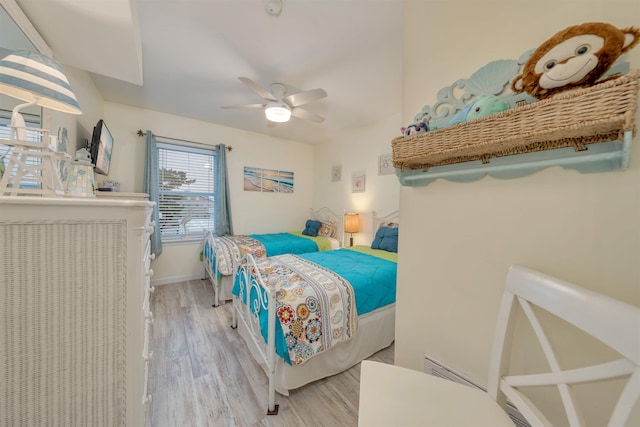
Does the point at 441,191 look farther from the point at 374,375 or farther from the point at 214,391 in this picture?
the point at 214,391

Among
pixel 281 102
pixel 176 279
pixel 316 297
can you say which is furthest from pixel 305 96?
pixel 176 279

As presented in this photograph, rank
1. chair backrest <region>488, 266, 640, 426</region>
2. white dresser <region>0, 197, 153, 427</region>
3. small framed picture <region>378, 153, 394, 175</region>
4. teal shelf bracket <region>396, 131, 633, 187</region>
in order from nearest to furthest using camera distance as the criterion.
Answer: chair backrest <region>488, 266, 640, 426</region> < teal shelf bracket <region>396, 131, 633, 187</region> < white dresser <region>0, 197, 153, 427</region> < small framed picture <region>378, 153, 394, 175</region>

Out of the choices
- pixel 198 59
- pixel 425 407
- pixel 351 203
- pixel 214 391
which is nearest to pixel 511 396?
pixel 425 407

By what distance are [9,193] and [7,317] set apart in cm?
44

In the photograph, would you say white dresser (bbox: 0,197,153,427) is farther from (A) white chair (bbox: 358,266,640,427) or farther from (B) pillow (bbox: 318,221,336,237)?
(B) pillow (bbox: 318,221,336,237)

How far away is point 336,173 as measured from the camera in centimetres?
439

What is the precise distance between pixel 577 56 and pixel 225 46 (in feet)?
7.57

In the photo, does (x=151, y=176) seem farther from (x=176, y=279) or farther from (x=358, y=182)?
(x=358, y=182)

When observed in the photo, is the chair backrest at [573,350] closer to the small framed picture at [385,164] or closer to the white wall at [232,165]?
the small framed picture at [385,164]

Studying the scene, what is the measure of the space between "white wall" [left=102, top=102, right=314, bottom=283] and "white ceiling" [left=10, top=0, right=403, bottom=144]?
1.49ft

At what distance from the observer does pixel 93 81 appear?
2502mm

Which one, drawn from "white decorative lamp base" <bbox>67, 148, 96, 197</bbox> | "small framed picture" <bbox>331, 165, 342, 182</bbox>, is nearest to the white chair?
"white decorative lamp base" <bbox>67, 148, 96, 197</bbox>

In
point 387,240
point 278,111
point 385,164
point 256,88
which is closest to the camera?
point 256,88

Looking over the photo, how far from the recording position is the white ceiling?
4.50 feet
